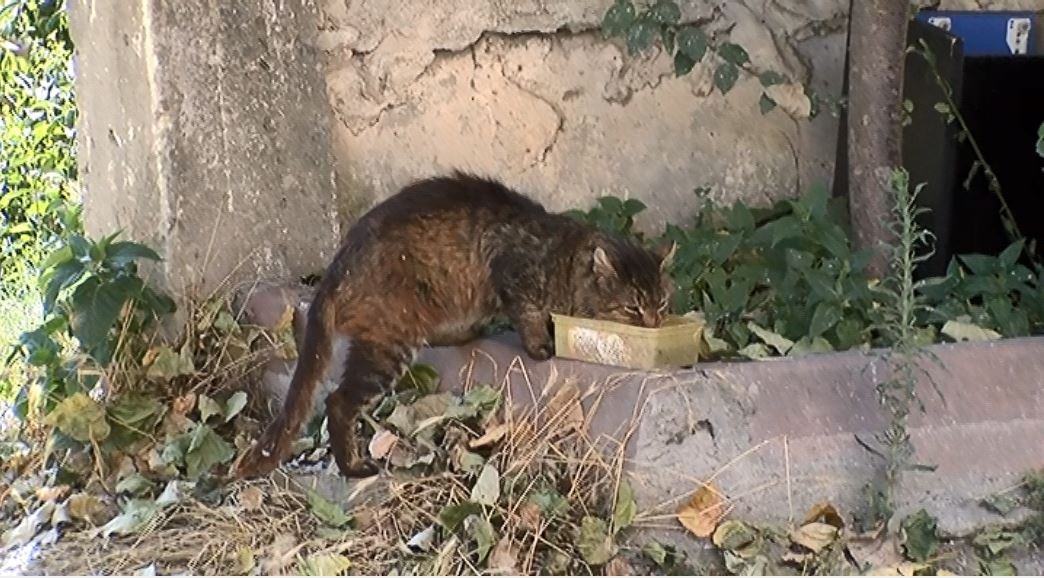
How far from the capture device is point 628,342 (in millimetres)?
2816

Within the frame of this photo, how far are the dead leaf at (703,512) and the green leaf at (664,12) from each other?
4.78 feet

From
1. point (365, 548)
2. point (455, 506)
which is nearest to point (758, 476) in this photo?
point (455, 506)

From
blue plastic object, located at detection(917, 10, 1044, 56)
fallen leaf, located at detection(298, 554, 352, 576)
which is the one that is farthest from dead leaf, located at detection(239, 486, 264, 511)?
blue plastic object, located at detection(917, 10, 1044, 56)

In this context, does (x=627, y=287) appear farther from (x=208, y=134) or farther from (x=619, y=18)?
(x=208, y=134)

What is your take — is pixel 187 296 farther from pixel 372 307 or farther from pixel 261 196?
pixel 372 307

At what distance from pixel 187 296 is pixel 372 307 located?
719mm

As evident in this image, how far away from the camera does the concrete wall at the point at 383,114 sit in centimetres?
355

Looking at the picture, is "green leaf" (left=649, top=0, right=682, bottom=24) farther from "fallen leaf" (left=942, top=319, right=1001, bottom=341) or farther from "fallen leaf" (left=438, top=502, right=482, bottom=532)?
"fallen leaf" (left=438, top=502, right=482, bottom=532)

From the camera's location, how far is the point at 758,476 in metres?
2.73

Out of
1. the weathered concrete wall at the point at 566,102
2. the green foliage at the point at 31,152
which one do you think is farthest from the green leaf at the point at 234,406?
the green foliage at the point at 31,152

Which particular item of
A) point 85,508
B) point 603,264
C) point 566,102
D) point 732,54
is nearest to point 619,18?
point 732,54

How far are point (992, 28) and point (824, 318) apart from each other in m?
1.75

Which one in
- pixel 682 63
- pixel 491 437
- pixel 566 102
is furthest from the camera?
pixel 566 102

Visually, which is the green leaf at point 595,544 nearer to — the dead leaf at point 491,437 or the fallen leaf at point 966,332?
the dead leaf at point 491,437
